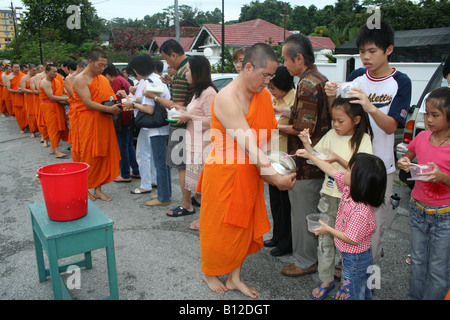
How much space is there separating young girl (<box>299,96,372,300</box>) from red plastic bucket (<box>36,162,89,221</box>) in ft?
5.25

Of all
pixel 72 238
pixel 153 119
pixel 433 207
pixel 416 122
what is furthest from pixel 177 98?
pixel 416 122

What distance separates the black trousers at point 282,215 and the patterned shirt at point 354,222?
99 cm

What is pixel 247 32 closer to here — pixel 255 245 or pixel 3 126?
pixel 3 126

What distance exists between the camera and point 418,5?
2088 centimetres

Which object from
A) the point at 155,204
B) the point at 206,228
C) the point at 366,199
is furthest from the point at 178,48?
the point at 366,199

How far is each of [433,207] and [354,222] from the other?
0.59 metres

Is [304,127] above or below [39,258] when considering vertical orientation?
above

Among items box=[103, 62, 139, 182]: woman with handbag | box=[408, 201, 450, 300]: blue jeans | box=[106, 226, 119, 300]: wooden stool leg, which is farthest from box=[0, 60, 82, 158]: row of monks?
box=[408, 201, 450, 300]: blue jeans

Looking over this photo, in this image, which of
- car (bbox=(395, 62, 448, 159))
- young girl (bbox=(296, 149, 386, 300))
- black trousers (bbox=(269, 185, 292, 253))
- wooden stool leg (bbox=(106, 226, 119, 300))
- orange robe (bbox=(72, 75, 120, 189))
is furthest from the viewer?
orange robe (bbox=(72, 75, 120, 189))

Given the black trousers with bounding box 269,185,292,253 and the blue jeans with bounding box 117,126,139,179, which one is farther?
the blue jeans with bounding box 117,126,139,179

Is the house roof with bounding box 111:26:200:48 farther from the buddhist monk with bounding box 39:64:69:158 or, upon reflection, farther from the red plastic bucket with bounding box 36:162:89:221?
the red plastic bucket with bounding box 36:162:89:221

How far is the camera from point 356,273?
225cm

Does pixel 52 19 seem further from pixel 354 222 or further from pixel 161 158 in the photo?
pixel 354 222

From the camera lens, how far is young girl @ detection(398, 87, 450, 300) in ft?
7.11
